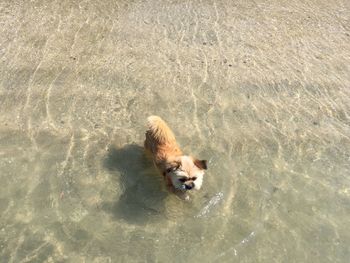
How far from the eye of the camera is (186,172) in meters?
4.72

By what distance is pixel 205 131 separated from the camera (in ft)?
19.6

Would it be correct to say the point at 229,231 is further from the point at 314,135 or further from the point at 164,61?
the point at 164,61

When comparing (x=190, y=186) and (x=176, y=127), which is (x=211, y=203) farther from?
(x=176, y=127)

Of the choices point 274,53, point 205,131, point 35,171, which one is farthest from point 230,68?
point 35,171

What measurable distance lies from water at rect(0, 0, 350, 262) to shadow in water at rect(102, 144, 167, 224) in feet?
0.06

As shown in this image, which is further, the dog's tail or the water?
the dog's tail

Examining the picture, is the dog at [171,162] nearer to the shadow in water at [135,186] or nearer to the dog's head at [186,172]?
the dog's head at [186,172]

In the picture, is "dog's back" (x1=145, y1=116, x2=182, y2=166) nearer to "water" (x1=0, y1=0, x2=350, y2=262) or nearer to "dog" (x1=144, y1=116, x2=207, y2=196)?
"dog" (x1=144, y1=116, x2=207, y2=196)

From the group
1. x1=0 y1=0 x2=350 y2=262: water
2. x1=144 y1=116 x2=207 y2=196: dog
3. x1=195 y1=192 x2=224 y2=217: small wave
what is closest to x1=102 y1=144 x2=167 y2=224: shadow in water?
x1=0 y1=0 x2=350 y2=262: water

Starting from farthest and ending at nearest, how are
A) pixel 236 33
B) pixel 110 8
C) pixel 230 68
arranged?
pixel 110 8
pixel 236 33
pixel 230 68

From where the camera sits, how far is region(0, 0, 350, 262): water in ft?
16.0

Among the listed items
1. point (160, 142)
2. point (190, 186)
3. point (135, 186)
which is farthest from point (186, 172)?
point (135, 186)

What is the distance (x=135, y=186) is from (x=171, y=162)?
2.27 ft

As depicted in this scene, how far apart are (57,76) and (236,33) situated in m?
3.19
